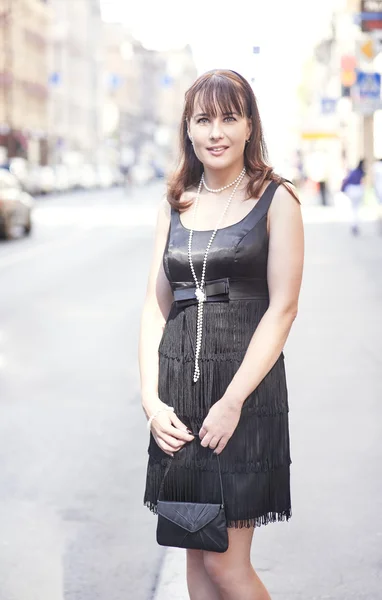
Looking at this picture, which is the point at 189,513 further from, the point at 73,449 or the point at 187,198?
the point at 73,449

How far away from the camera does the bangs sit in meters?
3.14

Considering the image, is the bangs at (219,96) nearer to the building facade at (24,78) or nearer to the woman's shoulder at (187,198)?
the woman's shoulder at (187,198)

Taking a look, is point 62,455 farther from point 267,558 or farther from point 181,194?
point 181,194

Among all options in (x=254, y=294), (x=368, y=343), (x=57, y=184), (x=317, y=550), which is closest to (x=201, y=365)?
(x=254, y=294)

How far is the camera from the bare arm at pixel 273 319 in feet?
9.99

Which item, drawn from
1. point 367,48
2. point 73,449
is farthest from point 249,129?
point 367,48

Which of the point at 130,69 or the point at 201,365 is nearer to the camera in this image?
the point at 201,365

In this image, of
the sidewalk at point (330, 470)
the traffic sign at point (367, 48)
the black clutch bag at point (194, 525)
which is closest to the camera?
the black clutch bag at point (194, 525)

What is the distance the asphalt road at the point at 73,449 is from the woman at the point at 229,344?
1.41 meters

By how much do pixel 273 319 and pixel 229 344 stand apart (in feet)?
0.46

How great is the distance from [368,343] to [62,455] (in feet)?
15.0

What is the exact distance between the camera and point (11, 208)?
1014 inches

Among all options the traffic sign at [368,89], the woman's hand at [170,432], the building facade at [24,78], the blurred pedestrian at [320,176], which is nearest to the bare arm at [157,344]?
the woman's hand at [170,432]

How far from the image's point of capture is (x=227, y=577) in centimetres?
311
